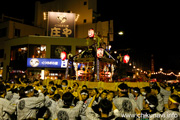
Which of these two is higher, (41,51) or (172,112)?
(41,51)

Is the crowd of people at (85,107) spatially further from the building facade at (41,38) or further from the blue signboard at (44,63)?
the blue signboard at (44,63)

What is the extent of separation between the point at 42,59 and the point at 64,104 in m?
24.2

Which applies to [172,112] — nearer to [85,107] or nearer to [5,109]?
[85,107]

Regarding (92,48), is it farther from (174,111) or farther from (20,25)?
(20,25)

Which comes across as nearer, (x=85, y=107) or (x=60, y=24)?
(x=85, y=107)

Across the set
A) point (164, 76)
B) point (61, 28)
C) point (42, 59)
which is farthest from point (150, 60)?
point (42, 59)

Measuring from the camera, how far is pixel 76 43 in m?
29.3

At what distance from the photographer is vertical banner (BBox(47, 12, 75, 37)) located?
29.8m

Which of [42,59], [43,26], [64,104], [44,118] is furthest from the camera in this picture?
[43,26]

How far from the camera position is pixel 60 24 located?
30.1 meters

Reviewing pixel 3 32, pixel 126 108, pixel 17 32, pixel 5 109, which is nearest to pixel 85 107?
pixel 126 108

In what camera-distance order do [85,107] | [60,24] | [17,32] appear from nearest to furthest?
[85,107] → [60,24] → [17,32]

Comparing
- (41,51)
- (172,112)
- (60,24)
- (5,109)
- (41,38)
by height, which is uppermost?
(60,24)

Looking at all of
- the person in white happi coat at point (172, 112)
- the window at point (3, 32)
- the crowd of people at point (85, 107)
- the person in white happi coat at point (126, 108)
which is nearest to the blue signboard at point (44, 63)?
the window at point (3, 32)
